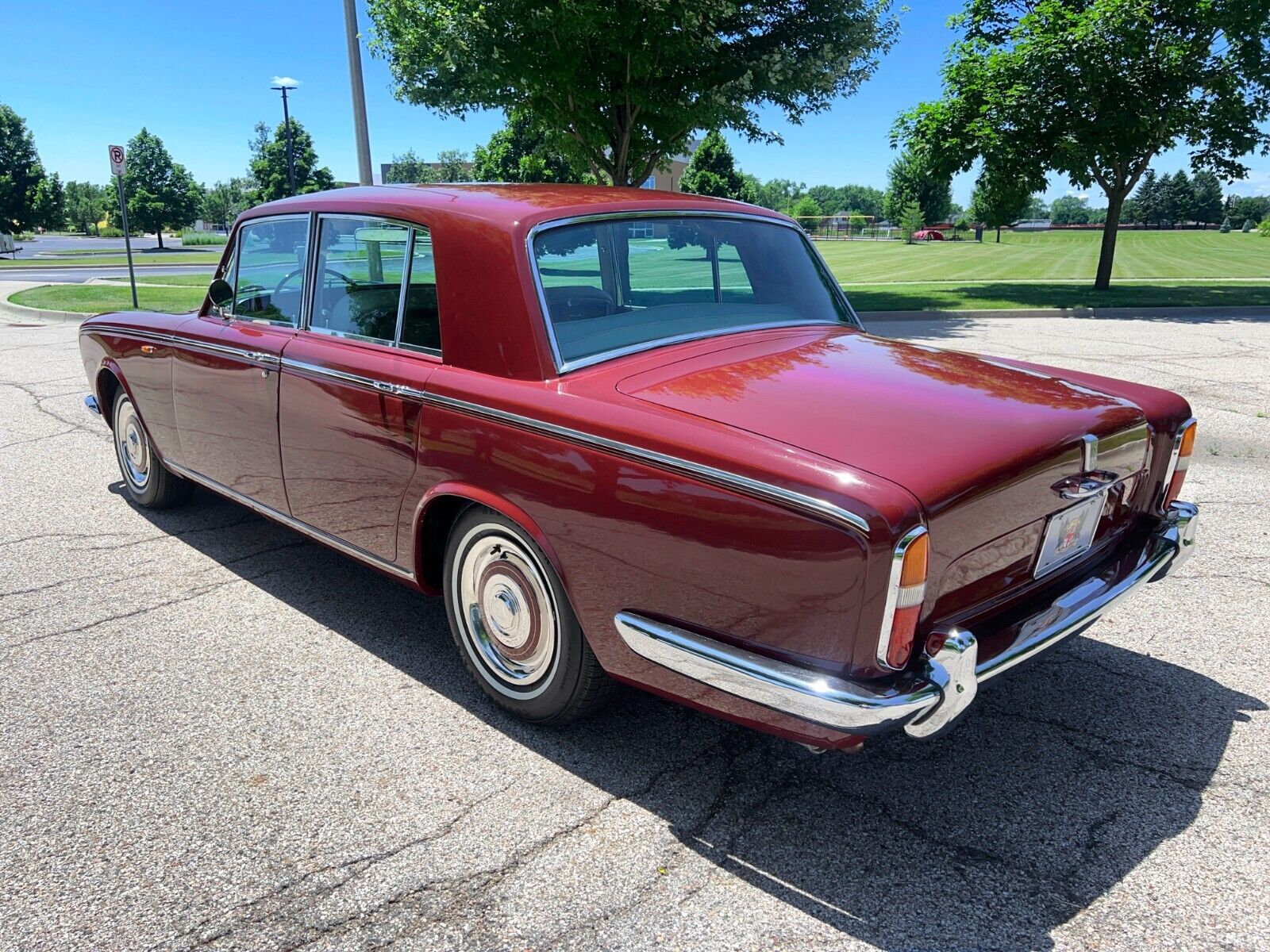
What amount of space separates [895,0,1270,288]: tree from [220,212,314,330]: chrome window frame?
1651 cm

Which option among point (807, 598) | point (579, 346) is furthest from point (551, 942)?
point (579, 346)

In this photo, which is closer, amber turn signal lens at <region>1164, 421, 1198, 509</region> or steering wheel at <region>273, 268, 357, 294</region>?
amber turn signal lens at <region>1164, 421, 1198, 509</region>

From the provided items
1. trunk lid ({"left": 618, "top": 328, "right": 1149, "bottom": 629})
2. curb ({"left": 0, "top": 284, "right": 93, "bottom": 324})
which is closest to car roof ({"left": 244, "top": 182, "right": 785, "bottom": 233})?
trunk lid ({"left": 618, "top": 328, "right": 1149, "bottom": 629})

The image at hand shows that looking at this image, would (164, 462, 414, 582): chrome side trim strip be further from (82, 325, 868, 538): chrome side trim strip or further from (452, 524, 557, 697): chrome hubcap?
(82, 325, 868, 538): chrome side trim strip

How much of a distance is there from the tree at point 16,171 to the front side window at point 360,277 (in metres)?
58.8

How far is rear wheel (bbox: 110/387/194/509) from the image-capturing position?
4949 mm

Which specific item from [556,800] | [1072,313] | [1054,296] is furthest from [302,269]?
[1054,296]

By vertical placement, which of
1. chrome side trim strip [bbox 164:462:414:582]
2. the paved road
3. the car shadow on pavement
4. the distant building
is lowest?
the car shadow on pavement

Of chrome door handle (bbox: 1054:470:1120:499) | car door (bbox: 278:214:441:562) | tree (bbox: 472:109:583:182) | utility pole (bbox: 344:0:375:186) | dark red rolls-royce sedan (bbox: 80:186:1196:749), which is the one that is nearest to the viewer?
dark red rolls-royce sedan (bbox: 80:186:1196:749)

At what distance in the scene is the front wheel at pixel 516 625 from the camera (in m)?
2.79

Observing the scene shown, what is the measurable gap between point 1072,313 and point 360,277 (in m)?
14.3

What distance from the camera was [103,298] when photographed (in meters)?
Result: 17.2

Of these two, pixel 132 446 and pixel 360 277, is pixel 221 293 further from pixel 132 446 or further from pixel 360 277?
pixel 132 446

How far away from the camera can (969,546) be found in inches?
90.4
